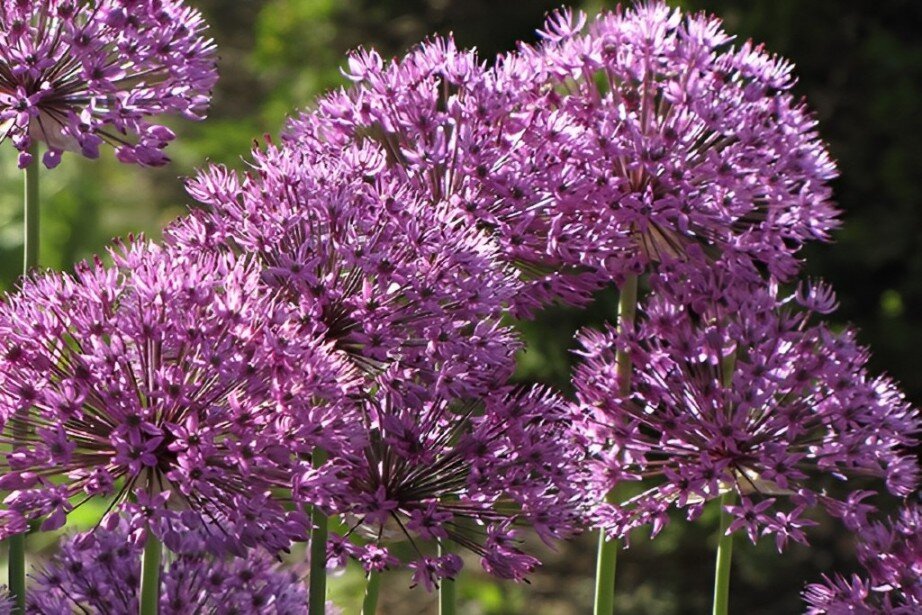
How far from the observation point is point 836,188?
8305 millimetres

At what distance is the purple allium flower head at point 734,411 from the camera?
1995 millimetres

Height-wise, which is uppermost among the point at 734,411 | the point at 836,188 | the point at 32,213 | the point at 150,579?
the point at 836,188

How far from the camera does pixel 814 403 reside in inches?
80.1

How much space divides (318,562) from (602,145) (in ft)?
2.27

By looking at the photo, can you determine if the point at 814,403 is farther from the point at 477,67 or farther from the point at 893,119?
the point at 893,119

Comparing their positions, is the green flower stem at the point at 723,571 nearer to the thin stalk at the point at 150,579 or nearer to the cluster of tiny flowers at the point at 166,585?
the cluster of tiny flowers at the point at 166,585


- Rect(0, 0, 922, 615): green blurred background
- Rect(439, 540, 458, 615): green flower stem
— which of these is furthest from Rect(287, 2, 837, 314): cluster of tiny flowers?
Rect(0, 0, 922, 615): green blurred background

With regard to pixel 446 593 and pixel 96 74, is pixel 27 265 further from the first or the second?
pixel 446 593

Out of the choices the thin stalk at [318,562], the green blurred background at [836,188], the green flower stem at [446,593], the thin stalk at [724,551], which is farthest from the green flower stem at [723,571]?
the green blurred background at [836,188]

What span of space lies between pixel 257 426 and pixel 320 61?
362 inches

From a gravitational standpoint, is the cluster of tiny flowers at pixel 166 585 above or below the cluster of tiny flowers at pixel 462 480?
below

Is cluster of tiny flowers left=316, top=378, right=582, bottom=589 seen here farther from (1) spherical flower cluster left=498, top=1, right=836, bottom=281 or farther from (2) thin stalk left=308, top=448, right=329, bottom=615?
(1) spherical flower cluster left=498, top=1, right=836, bottom=281

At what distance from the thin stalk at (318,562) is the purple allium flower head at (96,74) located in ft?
1.72

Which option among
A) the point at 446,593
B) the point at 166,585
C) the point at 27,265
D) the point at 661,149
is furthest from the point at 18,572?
the point at 661,149
